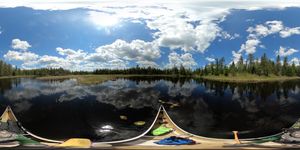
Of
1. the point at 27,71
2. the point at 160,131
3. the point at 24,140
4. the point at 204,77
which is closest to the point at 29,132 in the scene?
the point at 24,140

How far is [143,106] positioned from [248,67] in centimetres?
175

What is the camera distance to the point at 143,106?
748 cm

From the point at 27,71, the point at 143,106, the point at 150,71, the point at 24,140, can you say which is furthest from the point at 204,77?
the point at 24,140

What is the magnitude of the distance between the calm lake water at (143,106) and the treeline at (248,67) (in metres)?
0.19

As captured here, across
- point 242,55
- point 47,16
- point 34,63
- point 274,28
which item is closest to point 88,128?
point 34,63

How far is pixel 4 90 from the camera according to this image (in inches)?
300

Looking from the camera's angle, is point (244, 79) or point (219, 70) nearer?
point (219, 70)

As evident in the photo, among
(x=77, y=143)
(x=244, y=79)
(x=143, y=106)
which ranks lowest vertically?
(x=77, y=143)

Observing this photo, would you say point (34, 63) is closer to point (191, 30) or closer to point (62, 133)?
point (62, 133)

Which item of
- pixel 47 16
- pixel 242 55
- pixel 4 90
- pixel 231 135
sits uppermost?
pixel 47 16

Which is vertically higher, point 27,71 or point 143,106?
point 27,71

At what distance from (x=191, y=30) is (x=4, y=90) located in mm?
3116

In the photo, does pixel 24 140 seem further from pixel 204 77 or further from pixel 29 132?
pixel 204 77

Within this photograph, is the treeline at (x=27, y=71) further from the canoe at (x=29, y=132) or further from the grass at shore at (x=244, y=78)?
the grass at shore at (x=244, y=78)
